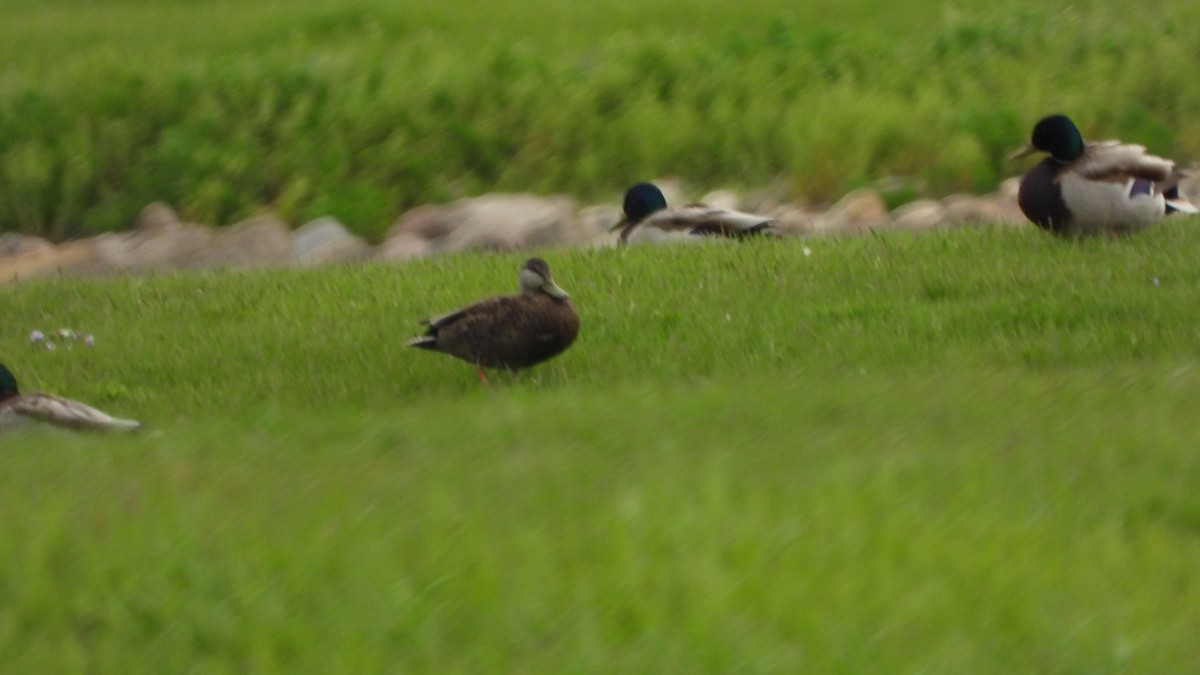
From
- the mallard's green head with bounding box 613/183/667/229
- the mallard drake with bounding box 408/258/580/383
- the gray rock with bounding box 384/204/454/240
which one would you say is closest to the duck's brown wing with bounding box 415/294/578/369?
the mallard drake with bounding box 408/258/580/383

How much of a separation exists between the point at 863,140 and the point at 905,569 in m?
13.2

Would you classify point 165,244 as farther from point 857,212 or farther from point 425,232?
point 857,212

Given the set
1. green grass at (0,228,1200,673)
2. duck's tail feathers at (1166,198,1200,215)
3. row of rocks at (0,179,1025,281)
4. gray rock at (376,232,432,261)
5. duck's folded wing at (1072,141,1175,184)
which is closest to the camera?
green grass at (0,228,1200,673)

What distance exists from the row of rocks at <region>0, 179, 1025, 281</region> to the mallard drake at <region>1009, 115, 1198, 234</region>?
3.79 m

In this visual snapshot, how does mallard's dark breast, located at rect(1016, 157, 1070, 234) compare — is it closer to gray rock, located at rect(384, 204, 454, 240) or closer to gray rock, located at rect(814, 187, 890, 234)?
gray rock, located at rect(814, 187, 890, 234)

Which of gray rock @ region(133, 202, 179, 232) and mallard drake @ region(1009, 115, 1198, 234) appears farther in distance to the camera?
gray rock @ region(133, 202, 179, 232)

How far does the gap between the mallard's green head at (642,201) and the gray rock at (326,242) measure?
3.19 m

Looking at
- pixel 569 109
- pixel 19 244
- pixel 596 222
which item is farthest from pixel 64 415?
pixel 569 109

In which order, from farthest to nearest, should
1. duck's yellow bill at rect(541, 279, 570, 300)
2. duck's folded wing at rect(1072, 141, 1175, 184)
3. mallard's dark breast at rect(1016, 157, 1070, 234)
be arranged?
mallard's dark breast at rect(1016, 157, 1070, 234) → duck's folded wing at rect(1072, 141, 1175, 184) → duck's yellow bill at rect(541, 279, 570, 300)

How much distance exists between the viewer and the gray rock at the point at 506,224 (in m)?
16.7

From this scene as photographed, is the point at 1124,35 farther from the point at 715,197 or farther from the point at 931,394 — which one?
the point at 931,394

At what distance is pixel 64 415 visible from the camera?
28.1ft

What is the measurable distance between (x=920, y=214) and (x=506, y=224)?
4.22 m

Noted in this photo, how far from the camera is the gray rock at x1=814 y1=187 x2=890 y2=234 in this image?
54.1 ft
